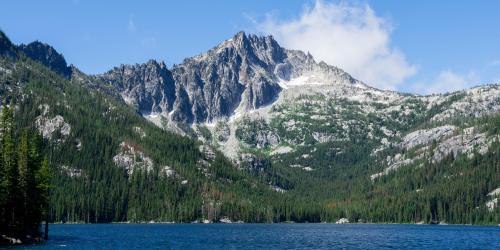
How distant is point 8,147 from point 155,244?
38761 millimetres

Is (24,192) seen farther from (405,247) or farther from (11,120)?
(405,247)

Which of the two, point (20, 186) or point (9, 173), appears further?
point (20, 186)

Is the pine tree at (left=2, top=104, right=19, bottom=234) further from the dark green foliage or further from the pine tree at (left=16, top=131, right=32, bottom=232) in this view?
the pine tree at (left=16, top=131, right=32, bottom=232)

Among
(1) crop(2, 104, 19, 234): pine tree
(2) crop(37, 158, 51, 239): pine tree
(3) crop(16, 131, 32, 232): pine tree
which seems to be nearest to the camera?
(1) crop(2, 104, 19, 234): pine tree

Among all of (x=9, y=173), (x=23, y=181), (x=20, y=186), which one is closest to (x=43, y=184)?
(x=23, y=181)

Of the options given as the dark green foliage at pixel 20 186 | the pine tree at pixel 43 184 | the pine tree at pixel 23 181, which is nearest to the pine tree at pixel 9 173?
the dark green foliage at pixel 20 186

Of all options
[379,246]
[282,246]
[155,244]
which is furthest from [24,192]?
[379,246]

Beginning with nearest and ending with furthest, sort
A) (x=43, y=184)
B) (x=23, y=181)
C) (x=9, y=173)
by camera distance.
A: (x=9, y=173)
(x=23, y=181)
(x=43, y=184)

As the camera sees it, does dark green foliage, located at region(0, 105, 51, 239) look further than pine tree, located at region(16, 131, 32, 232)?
No

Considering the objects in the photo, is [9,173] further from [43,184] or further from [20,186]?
[43,184]

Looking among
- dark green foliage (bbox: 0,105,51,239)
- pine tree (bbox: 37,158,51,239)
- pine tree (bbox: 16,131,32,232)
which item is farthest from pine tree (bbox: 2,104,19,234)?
pine tree (bbox: 37,158,51,239)

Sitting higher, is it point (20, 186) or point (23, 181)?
point (23, 181)

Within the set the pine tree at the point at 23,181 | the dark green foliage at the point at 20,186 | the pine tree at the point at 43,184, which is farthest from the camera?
the pine tree at the point at 43,184

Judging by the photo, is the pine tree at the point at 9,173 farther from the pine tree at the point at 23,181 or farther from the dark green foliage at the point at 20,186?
the pine tree at the point at 23,181
